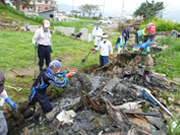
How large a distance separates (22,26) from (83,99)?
1296 cm

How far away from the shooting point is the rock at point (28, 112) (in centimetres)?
346

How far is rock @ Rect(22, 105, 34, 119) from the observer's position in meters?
3.46

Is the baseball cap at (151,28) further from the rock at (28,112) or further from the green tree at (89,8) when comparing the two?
the green tree at (89,8)

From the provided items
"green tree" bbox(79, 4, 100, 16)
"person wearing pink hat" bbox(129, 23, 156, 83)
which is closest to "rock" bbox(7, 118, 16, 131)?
"person wearing pink hat" bbox(129, 23, 156, 83)

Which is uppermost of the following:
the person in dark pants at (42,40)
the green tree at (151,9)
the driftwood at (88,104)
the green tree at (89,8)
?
the green tree at (89,8)

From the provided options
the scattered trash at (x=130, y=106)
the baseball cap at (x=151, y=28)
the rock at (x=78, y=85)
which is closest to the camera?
the scattered trash at (x=130, y=106)

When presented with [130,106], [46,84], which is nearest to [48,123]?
[46,84]

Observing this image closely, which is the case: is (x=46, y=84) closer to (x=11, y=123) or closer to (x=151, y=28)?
(x=11, y=123)

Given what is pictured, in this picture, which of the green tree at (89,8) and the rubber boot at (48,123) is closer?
the rubber boot at (48,123)

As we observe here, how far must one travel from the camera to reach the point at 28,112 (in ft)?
11.6

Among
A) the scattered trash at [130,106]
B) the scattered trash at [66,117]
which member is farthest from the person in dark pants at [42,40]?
the scattered trash at [130,106]

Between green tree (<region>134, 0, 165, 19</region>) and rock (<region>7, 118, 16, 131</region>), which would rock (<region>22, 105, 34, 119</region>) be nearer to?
rock (<region>7, 118, 16, 131</region>)

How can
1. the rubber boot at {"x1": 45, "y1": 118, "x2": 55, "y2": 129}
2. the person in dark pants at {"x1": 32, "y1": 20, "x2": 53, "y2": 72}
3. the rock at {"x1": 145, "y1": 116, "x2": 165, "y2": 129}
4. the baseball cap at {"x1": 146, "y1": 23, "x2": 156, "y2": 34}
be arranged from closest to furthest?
the rock at {"x1": 145, "y1": 116, "x2": 165, "y2": 129} < the rubber boot at {"x1": 45, "y1": 118, "x2": 55, "y2": 129} < the baseball cap at {"x1": 146, "y1": 23, "x2": 156, "y2": 34} < the person in dark pants at {"x1": 32, "y1": 20, "x2": 53, "y2": 72}

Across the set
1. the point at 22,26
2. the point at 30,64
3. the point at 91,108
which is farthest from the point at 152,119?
the point at 22,26
